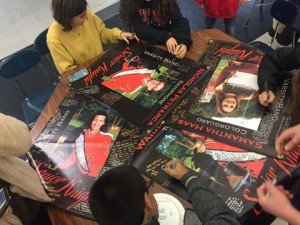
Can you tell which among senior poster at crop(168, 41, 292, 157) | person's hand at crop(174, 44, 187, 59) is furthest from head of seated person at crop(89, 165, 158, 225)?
person's hand at crop(174, 44, 187, 59)

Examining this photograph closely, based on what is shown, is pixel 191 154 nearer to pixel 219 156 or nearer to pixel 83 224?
pixel 219 156

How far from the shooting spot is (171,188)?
95 cm

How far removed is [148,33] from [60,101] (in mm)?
570

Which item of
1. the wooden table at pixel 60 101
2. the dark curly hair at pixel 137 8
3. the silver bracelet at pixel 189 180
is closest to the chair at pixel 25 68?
the wooden table at pixel 60 101

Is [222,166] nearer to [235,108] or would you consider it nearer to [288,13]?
[235,108]

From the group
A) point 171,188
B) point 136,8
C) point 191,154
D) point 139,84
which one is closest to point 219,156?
point 191,154

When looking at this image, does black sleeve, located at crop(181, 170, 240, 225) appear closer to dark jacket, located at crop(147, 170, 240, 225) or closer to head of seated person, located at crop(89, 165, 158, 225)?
dark jacket, located at crop(147, 170, 240, 225)

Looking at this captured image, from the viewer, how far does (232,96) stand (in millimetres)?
1151

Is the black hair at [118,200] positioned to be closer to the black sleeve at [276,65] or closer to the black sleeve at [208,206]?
the black sleeve at [208,206]

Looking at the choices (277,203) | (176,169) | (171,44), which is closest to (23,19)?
(171,44)

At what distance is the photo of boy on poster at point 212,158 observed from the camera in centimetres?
92

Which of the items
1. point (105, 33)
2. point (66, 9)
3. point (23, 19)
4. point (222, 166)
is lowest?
point (222, 166)

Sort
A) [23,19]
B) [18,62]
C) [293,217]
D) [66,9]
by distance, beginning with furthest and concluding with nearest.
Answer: [23,19] → [18,62] → [66,9] → [293,217]

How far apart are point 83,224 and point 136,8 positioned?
3.82ft
